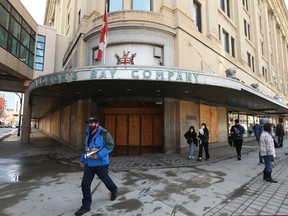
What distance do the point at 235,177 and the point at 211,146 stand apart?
790 centimetres

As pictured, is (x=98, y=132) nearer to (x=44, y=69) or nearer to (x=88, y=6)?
(x=88, y=6)

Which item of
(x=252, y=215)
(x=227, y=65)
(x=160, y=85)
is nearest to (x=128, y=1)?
(x=160, y=85)

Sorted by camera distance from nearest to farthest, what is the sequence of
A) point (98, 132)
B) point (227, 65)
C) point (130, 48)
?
point (98, 132), point (130, 48), point (227, 65)

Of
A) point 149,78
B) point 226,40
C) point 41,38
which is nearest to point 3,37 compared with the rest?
point 41,38

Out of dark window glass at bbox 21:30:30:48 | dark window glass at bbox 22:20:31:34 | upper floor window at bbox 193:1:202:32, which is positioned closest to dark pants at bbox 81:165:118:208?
upper floor window at bbox 193:1:202:32

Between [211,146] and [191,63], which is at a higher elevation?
[191,63]

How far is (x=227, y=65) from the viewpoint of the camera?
16.5 meters

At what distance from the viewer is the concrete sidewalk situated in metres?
3.90

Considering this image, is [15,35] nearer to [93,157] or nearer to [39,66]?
[39,66]

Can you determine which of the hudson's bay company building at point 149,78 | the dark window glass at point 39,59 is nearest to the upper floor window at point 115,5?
the hudson's bay company building at point 149,78

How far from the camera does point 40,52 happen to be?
19828 mm

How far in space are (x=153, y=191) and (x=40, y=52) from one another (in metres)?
19.9

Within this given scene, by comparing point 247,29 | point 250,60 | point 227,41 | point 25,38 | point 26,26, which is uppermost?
point 247,29

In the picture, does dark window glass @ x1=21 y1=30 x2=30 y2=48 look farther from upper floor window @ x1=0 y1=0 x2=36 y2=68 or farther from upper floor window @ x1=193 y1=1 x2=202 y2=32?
upper floor window @ x1=193 y1=1 x2=202 y2=32
